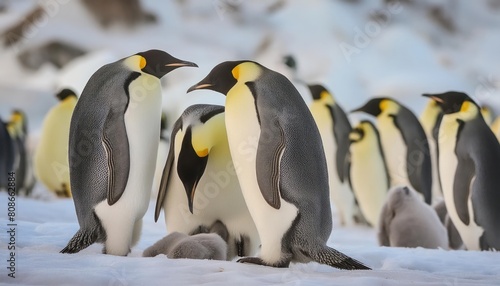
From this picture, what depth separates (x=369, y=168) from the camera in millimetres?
3816

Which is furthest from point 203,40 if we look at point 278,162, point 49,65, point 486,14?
point 278,162

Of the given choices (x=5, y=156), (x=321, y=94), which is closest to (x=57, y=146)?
(x=5, y=156)

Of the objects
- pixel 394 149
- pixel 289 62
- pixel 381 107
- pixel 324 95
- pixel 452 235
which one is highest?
pixel 289 62

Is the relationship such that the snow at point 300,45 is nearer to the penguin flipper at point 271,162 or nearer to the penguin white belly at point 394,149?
the penguin white belly at point 394,149

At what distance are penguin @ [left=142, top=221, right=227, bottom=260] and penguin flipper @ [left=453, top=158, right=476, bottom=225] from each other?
3.33 ft

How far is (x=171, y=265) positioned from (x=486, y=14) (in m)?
12.7

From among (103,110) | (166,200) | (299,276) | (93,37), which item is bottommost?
(299,276)

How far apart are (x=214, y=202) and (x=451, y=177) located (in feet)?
3.31

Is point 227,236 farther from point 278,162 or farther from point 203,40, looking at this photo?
point 203,40

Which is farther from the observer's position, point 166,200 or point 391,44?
point 391,44

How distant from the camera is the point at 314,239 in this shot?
168 centimetres

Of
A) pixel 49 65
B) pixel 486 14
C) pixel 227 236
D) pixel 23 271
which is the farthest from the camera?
pixel 486 14

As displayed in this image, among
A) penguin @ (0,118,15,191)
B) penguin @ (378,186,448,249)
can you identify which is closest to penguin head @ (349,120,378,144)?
penguin @ (378,186,448,249)

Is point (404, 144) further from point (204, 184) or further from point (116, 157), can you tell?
point (116, 157)
